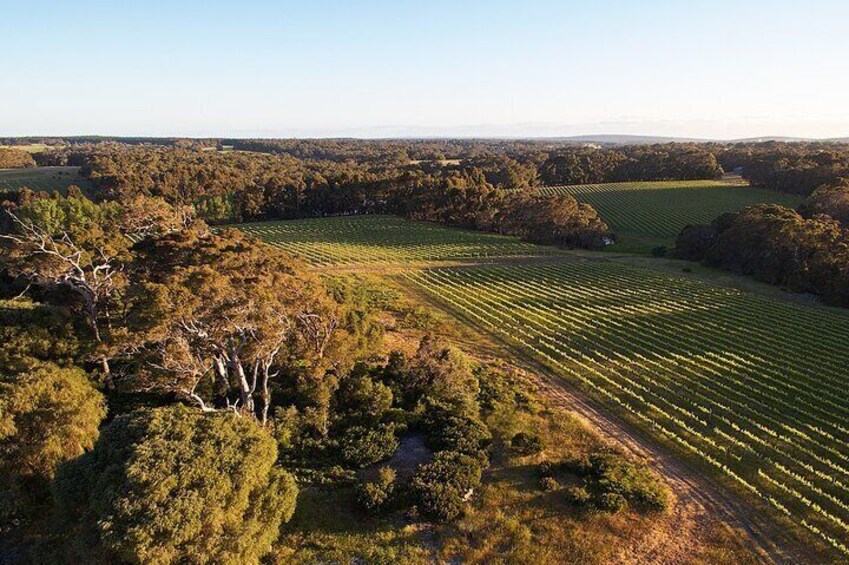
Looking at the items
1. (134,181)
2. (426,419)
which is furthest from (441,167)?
(426,419)

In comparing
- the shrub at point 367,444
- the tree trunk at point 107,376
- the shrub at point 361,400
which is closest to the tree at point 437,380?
the shrub at point 361,400

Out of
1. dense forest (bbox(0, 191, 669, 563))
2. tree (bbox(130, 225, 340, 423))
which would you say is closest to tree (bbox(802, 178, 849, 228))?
dense forest (bbox(0, 191, 669, 563))

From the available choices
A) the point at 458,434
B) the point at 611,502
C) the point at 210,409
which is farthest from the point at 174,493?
the point at 611,502

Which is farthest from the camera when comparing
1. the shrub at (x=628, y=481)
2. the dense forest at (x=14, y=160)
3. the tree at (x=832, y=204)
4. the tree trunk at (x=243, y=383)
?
the dense forest at (x=14, y=160)

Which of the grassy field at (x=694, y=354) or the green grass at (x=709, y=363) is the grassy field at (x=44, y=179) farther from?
the green grass at (x=709, y=363)

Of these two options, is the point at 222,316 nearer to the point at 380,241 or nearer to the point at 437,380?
the point at 437,380

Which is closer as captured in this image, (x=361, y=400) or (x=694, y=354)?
(x=361, y=400)

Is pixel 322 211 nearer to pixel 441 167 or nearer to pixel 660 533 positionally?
pixel 441 167

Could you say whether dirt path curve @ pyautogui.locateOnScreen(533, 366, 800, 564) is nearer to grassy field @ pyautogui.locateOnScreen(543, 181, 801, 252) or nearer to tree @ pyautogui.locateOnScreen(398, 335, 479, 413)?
tree @ pyautogui.locateOnScreen(398, 335, 479, 413)
